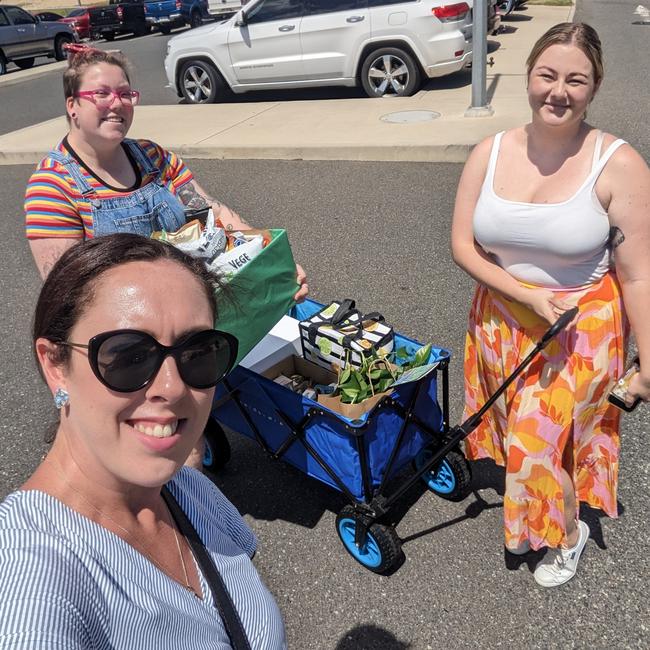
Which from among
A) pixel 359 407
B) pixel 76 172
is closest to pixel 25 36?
pixel 76 172

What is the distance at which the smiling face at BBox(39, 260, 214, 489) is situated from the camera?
3.97 ft

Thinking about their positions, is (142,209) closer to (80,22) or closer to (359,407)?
(359,407)

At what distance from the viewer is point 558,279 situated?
2381mm

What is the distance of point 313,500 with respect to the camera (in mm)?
3240

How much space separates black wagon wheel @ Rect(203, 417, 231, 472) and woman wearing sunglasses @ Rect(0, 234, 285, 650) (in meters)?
2.00

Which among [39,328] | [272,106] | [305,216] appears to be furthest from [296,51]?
[39,328]

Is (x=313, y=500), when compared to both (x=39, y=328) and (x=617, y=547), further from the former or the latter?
(x=39, y=328)

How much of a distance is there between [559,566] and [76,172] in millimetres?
2567

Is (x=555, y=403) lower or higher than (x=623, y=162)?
lower

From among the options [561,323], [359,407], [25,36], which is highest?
[561,323]

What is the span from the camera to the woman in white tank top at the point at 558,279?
2201 mm

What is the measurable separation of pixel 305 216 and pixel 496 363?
436 centimetres

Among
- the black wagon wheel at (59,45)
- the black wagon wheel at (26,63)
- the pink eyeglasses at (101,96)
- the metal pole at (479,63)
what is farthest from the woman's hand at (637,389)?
the black wagon wheel at (26,63)

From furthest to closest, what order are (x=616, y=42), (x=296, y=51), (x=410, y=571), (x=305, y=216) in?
(x=616, y=42)
(x=296, y=51)
(x=305, y=216)
(x=410, y=571)
